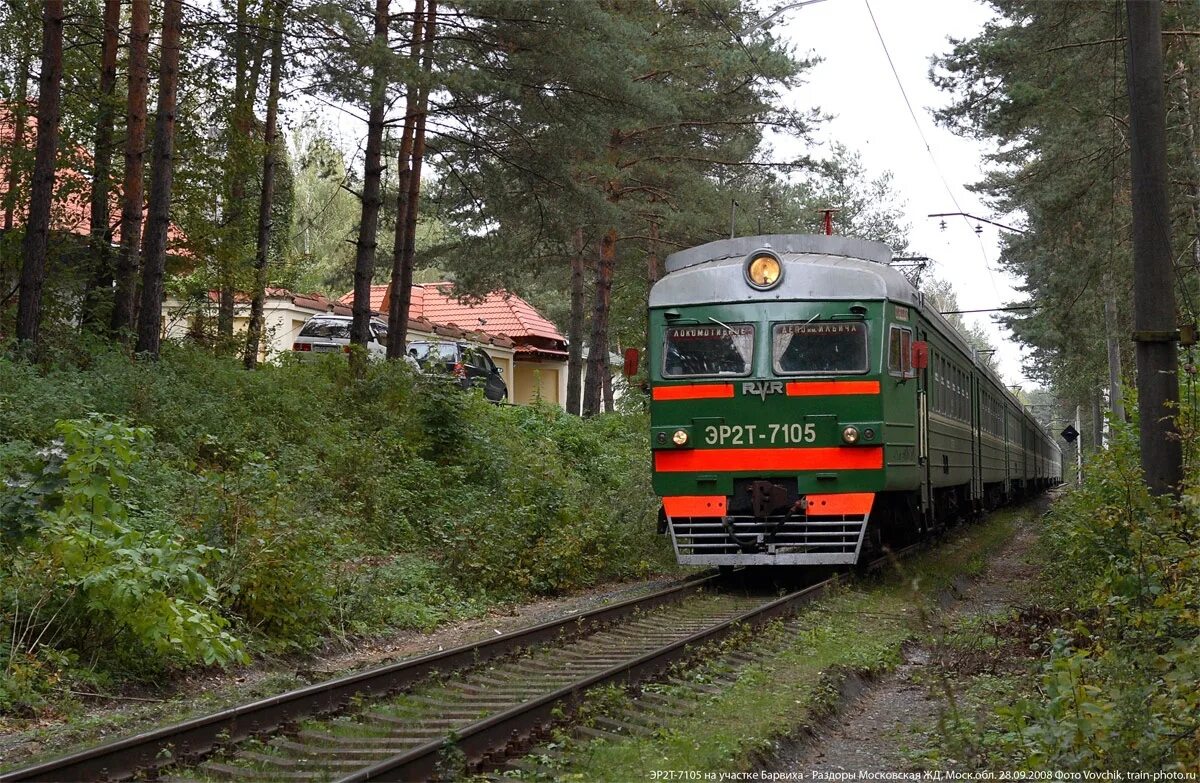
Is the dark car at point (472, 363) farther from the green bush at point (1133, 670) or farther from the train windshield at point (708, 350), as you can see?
the green bush at point (1133, 670)

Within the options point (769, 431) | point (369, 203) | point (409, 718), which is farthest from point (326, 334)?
point (409, 718)

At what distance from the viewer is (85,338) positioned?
56.1 ft

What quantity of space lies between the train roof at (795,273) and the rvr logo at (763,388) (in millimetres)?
819

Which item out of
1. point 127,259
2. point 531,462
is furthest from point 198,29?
point 531,462

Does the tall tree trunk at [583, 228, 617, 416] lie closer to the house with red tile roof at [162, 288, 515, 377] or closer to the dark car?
the dark car

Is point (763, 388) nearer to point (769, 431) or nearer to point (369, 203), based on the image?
point (769, 431)

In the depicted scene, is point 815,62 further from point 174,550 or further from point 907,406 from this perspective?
point 174,550

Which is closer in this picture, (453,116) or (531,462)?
(531,462)

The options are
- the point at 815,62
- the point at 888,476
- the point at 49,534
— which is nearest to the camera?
the point at 49,534

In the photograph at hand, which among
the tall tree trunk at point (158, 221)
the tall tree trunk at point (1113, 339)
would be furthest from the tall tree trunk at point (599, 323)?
the tall tree trunk at point (158, 221)

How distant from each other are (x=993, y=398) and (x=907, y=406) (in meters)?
11.0

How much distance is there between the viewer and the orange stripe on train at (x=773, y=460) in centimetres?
1222

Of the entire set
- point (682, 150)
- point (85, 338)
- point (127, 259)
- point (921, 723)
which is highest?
point (682, 150)

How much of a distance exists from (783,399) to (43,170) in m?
9.25
